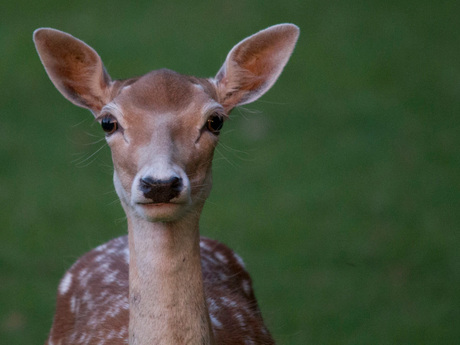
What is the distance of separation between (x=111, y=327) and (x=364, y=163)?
4.85 m

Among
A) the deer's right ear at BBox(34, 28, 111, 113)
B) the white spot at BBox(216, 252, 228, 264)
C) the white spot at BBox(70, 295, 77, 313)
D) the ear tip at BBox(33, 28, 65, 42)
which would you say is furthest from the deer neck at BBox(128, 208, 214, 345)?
the white spot at BBox(216, 252, 228, 264)

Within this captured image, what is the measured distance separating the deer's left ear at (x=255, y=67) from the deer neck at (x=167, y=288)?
77 centimetres

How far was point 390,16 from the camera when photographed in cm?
1178

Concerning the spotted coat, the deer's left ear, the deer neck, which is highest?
the deer's left ear

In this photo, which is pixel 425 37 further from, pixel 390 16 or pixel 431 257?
pixel 431 257

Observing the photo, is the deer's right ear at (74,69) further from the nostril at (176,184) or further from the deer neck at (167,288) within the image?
the nostril at (176,184)

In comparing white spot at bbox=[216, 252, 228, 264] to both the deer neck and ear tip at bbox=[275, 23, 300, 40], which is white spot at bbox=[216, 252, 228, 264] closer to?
the deer neck

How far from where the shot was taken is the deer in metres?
3.50

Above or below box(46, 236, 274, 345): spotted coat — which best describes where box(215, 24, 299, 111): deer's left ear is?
above

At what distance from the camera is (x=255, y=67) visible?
13.8 ft

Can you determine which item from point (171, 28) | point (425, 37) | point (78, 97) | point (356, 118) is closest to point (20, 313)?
point (78, 97)

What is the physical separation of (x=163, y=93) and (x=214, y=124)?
10.2 inches

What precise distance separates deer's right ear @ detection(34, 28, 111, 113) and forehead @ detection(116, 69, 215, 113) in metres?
0.21

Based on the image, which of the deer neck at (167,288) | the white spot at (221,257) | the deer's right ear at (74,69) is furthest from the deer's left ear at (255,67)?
the white spot at (221,257)
